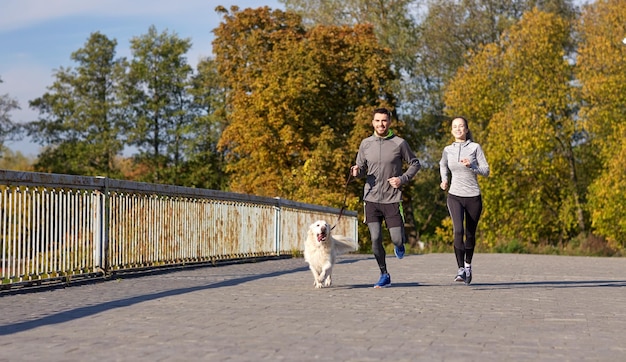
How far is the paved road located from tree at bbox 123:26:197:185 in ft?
182

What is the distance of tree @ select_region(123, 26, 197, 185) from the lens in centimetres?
6888

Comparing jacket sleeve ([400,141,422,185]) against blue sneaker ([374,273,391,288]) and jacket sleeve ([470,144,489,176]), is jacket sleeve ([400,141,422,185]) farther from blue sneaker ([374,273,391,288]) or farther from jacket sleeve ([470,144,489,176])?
blue sneaker ([374,273,391,288])

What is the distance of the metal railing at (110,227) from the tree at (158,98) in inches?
1892

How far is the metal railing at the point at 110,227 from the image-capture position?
1173cm

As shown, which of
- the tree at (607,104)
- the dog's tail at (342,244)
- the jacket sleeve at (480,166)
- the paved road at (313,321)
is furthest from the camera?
the tree at (607,104)

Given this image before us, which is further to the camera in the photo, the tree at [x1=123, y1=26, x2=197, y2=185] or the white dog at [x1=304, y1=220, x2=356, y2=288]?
the tree at [x1=123, y1=26, x2=197, y2=185]

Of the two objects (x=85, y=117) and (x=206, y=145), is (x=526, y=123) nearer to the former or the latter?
(x=206, y=145)

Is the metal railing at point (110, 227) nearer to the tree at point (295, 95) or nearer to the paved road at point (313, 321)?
the paved road at point (313, 321)

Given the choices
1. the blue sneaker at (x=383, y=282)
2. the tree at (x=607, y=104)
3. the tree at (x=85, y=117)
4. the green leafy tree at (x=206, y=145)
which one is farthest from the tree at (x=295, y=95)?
the blue sneaker at (x=383, y=282)

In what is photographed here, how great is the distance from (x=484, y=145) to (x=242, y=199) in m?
32.5

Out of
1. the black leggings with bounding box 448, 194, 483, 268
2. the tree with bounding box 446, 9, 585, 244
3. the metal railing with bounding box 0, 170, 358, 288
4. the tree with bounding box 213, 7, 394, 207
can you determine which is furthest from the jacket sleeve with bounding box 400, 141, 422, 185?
the tree with bounding box 446, 9, 585, 244

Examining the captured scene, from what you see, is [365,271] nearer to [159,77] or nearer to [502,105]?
[502,105]

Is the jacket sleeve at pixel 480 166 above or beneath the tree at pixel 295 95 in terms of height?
beneath

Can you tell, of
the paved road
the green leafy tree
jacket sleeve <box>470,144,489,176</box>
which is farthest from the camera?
the green leafy tree
